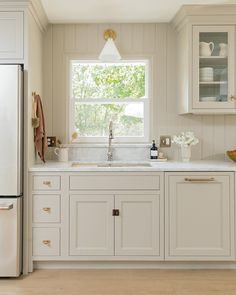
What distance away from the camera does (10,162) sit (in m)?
2.82

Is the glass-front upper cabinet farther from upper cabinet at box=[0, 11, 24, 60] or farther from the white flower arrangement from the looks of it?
upper cabinet at box=[0, 11, 24, 60]

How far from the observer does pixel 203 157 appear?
364cm

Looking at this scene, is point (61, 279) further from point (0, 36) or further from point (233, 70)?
point (233, 70)

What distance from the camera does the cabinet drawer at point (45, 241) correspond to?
2.96 metres

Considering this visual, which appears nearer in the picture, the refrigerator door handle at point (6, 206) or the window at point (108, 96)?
the refrigerator door handle at point (6, 206)

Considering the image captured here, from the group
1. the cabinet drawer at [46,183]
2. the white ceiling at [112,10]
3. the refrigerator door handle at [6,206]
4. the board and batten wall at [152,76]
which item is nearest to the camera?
the refrigerator door handle at [6,206]

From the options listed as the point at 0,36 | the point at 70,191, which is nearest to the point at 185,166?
the point at 70,191

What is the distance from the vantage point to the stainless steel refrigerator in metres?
2.80

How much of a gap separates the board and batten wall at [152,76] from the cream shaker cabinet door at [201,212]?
0.70 meters

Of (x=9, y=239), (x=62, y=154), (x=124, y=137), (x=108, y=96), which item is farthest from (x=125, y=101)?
(x=9, y=239)

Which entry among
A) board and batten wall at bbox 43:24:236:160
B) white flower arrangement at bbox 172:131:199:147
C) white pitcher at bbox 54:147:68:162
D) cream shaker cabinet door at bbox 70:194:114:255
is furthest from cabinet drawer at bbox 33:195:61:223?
white flower arrangement at bbox 172:131:199:147

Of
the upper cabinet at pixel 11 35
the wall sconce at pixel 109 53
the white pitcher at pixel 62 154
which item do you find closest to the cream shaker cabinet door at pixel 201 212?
the white pitcher at pixel 62 154

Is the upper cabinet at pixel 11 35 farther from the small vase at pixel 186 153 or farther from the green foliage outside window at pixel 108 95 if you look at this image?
the small vase at pixel 186 153

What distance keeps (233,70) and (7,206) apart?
2.27 meters
